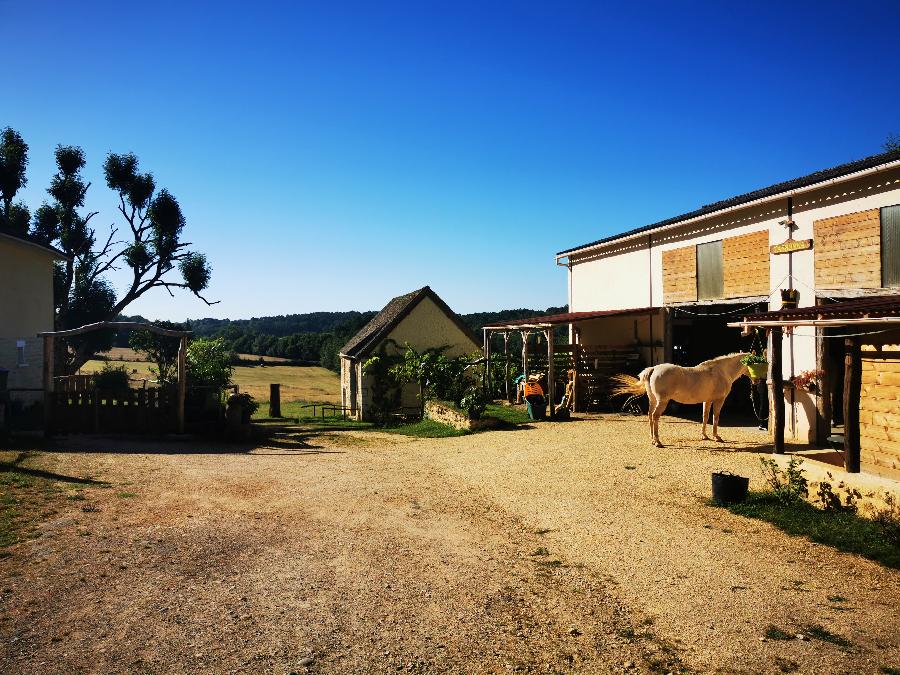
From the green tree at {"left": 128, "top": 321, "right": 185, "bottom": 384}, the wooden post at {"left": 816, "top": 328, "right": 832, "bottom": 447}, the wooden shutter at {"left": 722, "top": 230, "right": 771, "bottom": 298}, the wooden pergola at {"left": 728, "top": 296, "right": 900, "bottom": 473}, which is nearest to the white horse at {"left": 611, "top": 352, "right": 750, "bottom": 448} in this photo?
the wooden post at {"left": 816, "top": 328, "right": 832, "bottom": 447}

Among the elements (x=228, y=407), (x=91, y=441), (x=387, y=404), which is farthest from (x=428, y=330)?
(x=91, y=441)

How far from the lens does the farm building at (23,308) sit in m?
17.9

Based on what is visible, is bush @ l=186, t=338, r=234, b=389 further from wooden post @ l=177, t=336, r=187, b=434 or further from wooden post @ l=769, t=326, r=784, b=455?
wooden post @ l=769, t=326, r=784, b=455

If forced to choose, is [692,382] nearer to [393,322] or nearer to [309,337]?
[393,322]

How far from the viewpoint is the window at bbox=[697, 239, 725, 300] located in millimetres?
15711

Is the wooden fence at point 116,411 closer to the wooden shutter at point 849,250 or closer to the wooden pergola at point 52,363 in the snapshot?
the wooden pergola at point 52,363

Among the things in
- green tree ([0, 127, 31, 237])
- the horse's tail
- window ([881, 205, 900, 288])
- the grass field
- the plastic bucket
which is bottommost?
the grass field

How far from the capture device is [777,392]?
379 inches

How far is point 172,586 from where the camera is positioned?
5473 mm

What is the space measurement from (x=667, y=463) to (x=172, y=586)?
8628mm

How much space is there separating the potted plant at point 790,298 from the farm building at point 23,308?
19963 mm

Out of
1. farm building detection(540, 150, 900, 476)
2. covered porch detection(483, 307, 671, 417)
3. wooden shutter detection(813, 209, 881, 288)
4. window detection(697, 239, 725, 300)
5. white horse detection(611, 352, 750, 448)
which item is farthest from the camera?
covered porch detection(483, 307, 671, 417)

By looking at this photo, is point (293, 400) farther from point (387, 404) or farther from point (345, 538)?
point (345, 538)

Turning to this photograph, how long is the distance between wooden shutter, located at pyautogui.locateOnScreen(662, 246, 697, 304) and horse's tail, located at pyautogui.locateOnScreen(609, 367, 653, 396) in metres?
2.68
